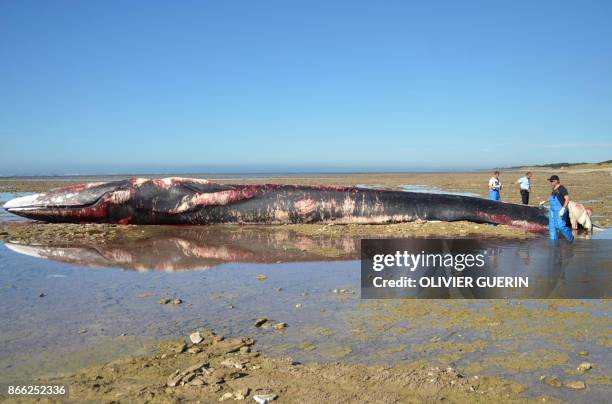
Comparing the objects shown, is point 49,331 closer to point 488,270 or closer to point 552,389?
point 552,389

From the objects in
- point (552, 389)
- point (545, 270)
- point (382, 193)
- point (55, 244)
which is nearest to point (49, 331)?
point (552, 389)

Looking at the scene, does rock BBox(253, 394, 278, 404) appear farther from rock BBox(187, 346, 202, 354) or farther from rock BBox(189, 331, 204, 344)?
rock BBox(189, 331, 204, 344)

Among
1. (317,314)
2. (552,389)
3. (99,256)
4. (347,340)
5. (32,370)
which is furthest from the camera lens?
(99,256)

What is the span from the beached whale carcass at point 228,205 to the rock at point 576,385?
311 inches

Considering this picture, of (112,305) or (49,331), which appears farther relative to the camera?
(112,305)

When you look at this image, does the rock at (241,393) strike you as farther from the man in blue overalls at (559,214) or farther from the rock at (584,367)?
the man in blue overalls at (559,214)

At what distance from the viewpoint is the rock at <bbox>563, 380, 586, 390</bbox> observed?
3.05 m

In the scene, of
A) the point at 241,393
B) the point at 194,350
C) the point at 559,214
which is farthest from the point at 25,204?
the point at 559,214

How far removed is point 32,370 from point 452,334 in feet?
10.6

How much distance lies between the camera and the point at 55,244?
28.3ft

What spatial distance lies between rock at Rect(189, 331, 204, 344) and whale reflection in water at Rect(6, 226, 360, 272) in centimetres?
274

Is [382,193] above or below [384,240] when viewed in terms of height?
above

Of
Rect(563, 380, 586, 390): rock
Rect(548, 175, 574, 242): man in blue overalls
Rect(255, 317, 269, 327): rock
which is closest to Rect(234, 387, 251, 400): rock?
Rect(255, 317, 269, 327): rock

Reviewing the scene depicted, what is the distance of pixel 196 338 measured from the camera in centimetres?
394
